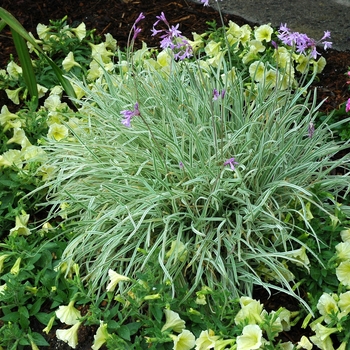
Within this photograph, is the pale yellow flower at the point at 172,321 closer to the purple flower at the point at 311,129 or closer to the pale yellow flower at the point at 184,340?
the pale yellow flower at the point at 184,340

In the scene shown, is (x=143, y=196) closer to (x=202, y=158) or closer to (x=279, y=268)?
(x=202, y=158)

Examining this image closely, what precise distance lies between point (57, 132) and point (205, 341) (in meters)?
1.25

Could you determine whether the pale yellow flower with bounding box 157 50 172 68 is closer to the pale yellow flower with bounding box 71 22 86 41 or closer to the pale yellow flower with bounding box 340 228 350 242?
the pale yellow flower with bounding box 71 22 86 41

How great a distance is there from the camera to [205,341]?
6.45 ft

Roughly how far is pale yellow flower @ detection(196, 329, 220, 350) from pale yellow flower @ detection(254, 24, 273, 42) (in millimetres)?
1796

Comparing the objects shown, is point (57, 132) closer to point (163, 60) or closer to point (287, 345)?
point (163, 60)

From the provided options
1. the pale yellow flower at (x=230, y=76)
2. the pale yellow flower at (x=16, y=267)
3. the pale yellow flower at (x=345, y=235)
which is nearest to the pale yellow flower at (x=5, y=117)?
the pale yellow flower at (x=16, y=267)

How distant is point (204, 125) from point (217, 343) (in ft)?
3.11

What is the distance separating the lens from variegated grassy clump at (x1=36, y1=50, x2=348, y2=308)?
2.24m

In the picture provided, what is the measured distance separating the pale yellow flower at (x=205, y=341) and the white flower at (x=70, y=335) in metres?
0.41

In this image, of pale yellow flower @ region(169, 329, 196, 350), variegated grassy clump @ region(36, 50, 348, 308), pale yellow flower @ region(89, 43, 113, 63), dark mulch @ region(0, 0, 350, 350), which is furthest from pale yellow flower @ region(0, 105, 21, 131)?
pale yellow flower @ region(169, 329, 196, 350)

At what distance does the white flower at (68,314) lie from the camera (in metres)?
2.10

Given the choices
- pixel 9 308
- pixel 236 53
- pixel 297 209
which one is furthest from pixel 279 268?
pixel 236 53

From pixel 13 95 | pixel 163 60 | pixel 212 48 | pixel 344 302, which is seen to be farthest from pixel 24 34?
pixel 344 302
